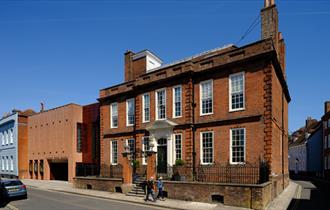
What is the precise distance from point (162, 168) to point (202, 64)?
911 cm

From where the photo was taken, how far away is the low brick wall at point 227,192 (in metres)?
16.3

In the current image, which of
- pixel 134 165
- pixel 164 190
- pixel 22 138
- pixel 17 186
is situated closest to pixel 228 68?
pixel 164 190

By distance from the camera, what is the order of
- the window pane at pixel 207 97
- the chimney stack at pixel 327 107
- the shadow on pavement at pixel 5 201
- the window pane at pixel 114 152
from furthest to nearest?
1. the chimney stack at pixel 327 107
2. the window pane at pixel 114 152
3. the window pane at pixel 207 97
4. the shadow on pavement at pixel 5 201

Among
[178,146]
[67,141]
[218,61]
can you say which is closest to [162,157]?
[178,146]

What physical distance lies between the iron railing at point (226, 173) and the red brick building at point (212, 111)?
7.5 inches

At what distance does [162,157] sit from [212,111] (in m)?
6.12

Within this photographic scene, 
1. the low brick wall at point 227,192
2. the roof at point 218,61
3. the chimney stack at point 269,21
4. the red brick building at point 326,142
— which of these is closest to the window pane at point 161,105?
the roof at point 218,61

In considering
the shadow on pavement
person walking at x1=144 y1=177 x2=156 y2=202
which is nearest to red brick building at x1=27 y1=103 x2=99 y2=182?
the shadow on pavement

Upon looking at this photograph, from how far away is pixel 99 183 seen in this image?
1035 inches

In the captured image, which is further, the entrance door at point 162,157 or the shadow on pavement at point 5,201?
the entrance door at point 162,157

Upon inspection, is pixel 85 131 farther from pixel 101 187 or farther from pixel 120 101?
pixel 101 187

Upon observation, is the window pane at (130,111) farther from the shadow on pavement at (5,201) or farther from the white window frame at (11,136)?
the white window frame at (11,136)

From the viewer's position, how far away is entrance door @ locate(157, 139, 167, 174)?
82.7 ft

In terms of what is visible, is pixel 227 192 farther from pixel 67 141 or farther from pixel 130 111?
pixel 67 141
